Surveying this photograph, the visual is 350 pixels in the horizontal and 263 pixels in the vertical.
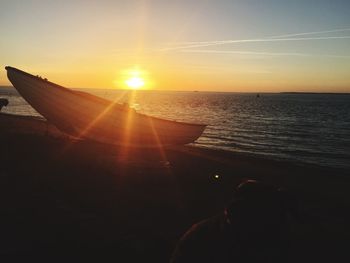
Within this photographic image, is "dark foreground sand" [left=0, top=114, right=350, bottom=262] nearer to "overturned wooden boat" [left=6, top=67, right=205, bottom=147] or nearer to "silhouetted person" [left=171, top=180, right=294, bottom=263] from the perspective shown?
"overturned wooden boat" [left=6, top=67, right=205, bottom=147]

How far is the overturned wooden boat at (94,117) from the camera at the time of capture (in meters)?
15.9

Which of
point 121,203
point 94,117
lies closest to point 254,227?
point 121,203

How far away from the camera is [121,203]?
8.79 m

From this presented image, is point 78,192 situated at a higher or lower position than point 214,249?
lower

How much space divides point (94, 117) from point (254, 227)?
14.8 meters

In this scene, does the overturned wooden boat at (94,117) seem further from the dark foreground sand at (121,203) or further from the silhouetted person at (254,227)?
the silhouetted person at (254,227)

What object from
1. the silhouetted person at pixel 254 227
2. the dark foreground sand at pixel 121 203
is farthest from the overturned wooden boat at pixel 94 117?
the silhouetted person at pixel 254 227

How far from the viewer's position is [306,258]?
649 centimetres

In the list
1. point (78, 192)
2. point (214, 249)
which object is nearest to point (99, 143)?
point (78, 192)

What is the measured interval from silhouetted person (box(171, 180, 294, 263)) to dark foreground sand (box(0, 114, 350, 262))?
3.96 metres

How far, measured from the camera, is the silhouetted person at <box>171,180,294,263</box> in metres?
2.28

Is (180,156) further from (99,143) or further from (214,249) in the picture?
(214,249)

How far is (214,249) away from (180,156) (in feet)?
52.9

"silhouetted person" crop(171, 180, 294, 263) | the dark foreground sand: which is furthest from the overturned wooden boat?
"silhouetted person" crop(171, 180, 294, 263)
